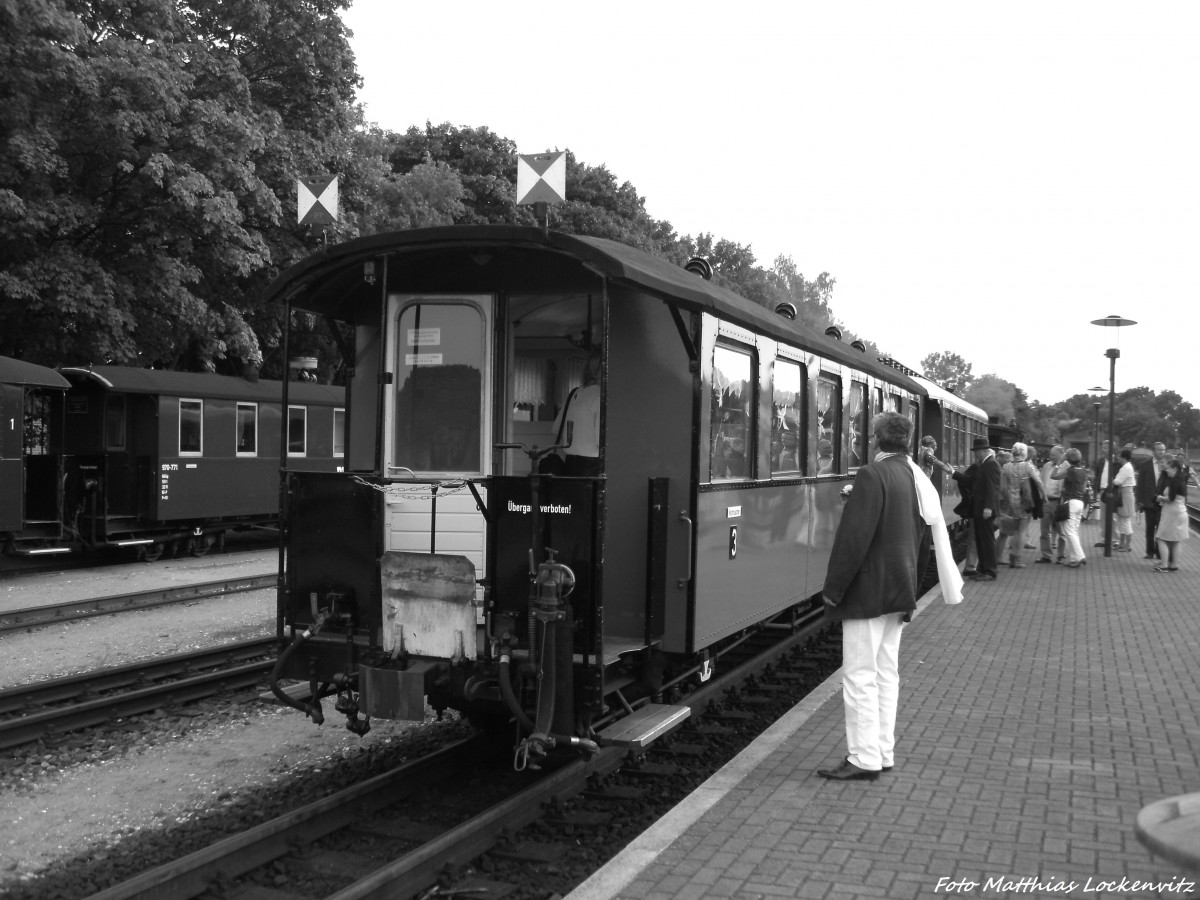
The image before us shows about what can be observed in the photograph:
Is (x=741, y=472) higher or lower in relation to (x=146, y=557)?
higher

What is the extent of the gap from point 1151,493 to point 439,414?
14891 mm

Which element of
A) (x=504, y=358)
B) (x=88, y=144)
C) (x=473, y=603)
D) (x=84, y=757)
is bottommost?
(x=84, y=757)

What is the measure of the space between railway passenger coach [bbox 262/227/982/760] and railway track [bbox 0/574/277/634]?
6.54m

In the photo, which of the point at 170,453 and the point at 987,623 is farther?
the point at 170,453

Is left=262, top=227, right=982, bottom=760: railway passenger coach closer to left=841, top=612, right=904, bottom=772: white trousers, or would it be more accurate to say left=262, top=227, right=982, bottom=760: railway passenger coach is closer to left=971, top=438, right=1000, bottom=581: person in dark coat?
left=841, top=612, right=904, bottom=772: white trousers

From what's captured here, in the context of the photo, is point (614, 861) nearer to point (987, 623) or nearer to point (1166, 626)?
point (987, 623)

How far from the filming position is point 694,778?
7098 millimetres

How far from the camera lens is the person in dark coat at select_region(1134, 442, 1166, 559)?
708 inches

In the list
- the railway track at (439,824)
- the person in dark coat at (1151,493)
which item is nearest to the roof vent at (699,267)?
the railway track at (439,824)

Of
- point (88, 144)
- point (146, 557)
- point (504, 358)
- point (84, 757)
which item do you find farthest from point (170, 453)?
point (504, 358)

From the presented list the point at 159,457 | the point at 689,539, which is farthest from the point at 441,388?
the point at 159,457

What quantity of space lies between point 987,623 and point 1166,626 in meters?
1.69

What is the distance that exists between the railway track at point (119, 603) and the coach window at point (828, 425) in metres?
8.00

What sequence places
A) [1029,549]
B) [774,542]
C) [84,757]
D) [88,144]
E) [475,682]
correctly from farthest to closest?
[1029,549]
[88,144]
[774,542]
[84,757]
[475,682]
